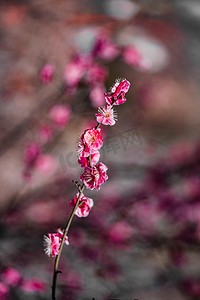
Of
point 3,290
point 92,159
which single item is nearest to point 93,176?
point 92,159

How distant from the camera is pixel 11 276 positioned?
121 cm

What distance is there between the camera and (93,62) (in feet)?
5.39

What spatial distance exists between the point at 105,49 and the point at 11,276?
3.67 ft

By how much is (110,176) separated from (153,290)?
50 centimetres

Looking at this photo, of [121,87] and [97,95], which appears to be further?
[97,95]

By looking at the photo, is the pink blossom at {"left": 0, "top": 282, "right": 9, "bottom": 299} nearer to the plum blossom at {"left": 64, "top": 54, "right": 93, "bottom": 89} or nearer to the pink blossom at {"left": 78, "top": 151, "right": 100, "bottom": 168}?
the pink blossom at {"left": 78, "top": 151, "right": 100, "bottom": 168}

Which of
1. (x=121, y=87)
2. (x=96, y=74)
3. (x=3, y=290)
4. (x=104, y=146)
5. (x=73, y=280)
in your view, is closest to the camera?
(x=121, y=87)

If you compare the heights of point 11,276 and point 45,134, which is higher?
point 45,134

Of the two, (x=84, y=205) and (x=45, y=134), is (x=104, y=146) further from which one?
(x=84, y=205)

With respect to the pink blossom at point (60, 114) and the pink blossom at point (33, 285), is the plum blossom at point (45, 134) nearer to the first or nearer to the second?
the pink blossom at point (60, 114)

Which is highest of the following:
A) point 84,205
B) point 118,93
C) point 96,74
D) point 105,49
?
point 105,49

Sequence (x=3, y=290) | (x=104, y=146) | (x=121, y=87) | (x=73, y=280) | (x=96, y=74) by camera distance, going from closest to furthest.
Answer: (x=121, y=87)
(x=3, y=290)
(x=73, y=280)
(x=104, y=146)
(x=96, y=74)

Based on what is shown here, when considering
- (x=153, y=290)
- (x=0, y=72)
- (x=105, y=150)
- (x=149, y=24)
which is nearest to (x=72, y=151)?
(x=105, y=150)

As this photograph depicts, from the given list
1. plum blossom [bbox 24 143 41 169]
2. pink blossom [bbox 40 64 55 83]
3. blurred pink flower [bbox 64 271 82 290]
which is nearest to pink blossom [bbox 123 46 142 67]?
pink blossom [bbox 40 64 55 83]
